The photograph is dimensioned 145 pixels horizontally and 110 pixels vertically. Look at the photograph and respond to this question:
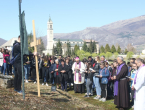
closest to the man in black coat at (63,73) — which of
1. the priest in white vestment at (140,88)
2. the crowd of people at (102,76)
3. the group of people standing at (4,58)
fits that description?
the crowd of people at (102,76)

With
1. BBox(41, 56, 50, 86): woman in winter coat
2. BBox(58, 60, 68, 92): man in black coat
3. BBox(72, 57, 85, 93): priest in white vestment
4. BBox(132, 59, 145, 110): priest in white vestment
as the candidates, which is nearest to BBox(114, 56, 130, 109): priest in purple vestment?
BBox(132, 59, 145, 110): priest in white vestment

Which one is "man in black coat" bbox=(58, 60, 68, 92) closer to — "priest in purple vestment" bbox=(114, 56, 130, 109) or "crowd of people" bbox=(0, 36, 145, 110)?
"crowd of people" bbox=(0, 36, 145, 110)

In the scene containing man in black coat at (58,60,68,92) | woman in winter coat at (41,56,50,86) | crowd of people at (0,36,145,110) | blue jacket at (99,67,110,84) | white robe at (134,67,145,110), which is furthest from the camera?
woman in winter coat at (41,56,50,86)

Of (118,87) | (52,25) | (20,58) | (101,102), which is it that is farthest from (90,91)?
(52,25)

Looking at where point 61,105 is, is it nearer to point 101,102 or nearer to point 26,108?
point 26,108

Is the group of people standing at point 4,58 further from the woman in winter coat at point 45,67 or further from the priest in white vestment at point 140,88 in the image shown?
the priest in white vestment at point 140,88

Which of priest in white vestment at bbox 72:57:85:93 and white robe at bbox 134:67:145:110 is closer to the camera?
white robe at bbox 134:67:145:110

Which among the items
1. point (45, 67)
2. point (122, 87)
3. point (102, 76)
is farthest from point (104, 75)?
point (45, 67)

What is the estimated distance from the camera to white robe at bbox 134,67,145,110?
636cm

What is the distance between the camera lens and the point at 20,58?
7188 mm

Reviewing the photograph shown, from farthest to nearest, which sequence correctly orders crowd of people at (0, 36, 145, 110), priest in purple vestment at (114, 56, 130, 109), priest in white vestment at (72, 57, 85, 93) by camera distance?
priest in white vestment at (72, 57, 85, 93)
priest in purple vestment at (114, 56, 130, 109)
crowd of people at (0, 36, 145, 110)

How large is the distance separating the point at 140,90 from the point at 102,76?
2.92m

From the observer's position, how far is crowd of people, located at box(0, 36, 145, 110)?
22.0 feet

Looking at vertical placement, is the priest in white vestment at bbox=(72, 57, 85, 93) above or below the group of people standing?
below
